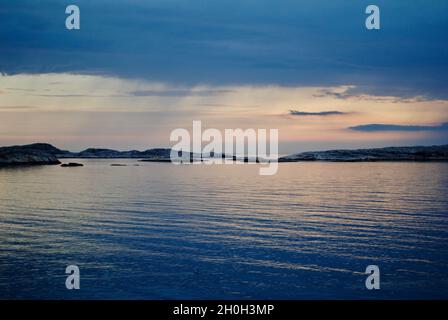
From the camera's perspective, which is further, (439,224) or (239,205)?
(239,205)

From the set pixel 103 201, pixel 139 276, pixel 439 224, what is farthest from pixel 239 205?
pixel 139 276

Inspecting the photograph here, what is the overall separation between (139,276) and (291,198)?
36.3 metres

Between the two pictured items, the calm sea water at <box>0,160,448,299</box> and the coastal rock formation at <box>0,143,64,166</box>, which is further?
the coastal rock formation at <box>0,143,64,166</box>

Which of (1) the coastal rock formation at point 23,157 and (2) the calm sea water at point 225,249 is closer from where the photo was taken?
(2) the calm sea water at point 225,249

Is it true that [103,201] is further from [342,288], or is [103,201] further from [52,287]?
[342,288]

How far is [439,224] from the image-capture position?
35688 millimetres

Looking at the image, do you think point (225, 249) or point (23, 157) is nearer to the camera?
point (225, 249)

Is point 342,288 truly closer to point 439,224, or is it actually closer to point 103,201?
point 439,224

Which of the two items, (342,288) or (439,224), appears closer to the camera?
(342,288)
